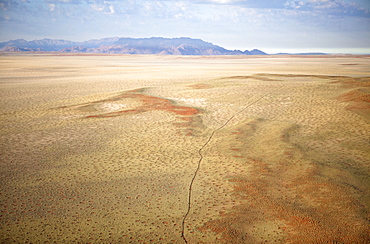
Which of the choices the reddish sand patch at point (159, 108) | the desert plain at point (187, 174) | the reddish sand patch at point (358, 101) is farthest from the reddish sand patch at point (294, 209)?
the reddish sand patch at point (358, 101)

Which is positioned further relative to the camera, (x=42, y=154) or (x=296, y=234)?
(x=42, y=154)

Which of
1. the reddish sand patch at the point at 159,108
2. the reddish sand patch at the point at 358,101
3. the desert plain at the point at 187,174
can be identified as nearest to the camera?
the desert plain at the point at 187,174

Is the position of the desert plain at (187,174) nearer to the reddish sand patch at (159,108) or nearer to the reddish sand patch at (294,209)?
the reddish sand patch at (294,209)

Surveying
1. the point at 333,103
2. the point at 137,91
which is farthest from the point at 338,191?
the point at 137,91

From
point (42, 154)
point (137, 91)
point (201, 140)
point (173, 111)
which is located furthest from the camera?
point (137, 91)

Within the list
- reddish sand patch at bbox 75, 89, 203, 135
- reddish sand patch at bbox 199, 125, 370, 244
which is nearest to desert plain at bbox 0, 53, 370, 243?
reddish sand patch at bbox 199, 125, 370, 244

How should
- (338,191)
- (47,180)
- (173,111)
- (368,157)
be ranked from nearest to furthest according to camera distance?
1. (338,191)
2. (47,180)
3. (368,157)
4. (173,111)

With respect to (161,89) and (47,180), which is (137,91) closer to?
(161,89)

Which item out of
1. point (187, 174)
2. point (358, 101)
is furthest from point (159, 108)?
point (358, 101)

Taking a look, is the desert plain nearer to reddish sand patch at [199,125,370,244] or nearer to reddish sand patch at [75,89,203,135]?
reddish sand patch at [199,125,370,244]
